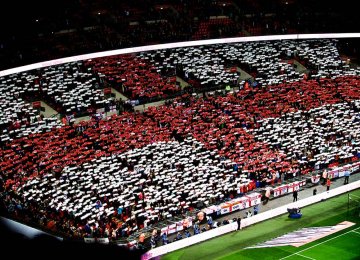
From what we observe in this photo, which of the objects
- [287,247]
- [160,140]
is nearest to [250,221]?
[287,247]

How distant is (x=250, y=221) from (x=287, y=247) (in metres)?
4.26

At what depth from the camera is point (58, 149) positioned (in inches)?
1560

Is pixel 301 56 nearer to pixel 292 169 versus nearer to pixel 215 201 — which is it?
pixel 292 169

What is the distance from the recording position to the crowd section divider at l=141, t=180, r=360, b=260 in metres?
31.6

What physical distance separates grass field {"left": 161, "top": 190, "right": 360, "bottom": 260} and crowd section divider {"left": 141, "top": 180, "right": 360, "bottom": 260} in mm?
299

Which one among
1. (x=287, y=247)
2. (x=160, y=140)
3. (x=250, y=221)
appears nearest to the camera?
(x=287, y=247)

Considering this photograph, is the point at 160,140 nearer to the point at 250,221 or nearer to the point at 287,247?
the point at 250,221

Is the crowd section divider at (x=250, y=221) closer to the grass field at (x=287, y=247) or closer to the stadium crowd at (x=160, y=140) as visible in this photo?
the grass field at (x=287, y=247)

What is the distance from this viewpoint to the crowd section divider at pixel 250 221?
104ft

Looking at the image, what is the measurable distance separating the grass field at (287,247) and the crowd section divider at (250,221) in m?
0.30

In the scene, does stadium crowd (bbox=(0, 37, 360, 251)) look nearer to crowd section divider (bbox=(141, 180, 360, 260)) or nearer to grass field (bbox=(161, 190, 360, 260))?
crowd section divider (bbox=(141, 180, 360, 260))

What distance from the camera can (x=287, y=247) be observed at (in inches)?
1251

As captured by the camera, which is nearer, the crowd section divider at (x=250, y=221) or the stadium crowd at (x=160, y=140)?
the crowd section divider at (x=250, y=221)

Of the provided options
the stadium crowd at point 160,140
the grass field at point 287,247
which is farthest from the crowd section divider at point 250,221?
the stadium crowd at point 160,140
